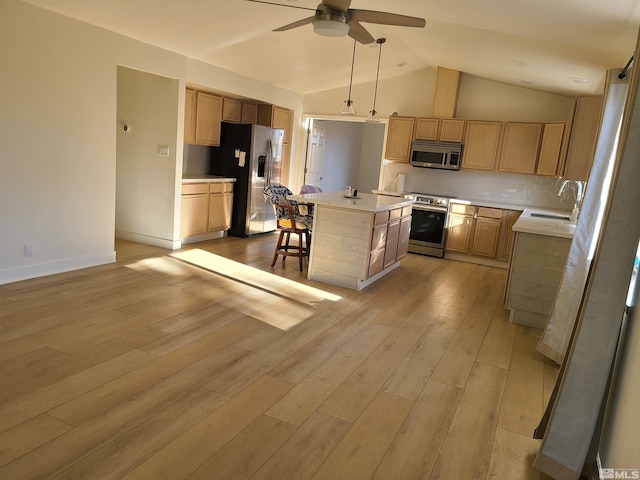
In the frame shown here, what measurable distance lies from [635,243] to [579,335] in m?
0.47

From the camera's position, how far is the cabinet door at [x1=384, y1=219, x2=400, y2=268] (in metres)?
5.36

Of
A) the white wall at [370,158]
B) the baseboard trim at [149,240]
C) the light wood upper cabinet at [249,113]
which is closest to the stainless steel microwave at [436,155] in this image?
the light wood upper cabinet at [249,113]

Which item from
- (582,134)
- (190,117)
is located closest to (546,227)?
(582,134)

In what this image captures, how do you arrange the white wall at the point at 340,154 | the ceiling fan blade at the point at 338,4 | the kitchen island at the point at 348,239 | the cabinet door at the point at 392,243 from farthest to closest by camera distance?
1. the white wall at the point at 340,154
2. the cabinet door at the point at 392,243
3. the kitchen island at the point at 348,239
4. the ceiling fan blade at the point at 338,4

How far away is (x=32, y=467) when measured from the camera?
1890 mm

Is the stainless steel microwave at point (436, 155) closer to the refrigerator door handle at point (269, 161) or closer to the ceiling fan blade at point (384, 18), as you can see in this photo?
the refrigerator door handle at point (269, 161)

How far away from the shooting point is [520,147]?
6.56 meters

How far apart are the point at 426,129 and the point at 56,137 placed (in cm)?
513

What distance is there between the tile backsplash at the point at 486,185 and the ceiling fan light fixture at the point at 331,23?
4.86 m

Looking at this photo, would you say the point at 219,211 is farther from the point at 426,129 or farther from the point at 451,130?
the point at 451,130

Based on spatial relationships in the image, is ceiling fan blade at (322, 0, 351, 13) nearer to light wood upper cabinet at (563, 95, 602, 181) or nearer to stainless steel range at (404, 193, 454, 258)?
light wood upper cabinet at (563, 95, 602, 181)

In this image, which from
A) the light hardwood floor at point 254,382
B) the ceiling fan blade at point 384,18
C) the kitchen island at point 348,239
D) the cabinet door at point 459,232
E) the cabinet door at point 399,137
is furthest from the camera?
the cabinet door at point 399,137

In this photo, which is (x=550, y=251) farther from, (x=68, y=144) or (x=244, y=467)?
(x=68, y=144)

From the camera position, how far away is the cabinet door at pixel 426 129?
7062 millimetres
